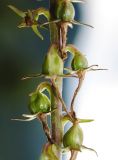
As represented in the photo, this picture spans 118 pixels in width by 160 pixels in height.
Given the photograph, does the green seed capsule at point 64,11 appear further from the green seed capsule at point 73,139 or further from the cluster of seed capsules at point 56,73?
the green seed capsule at point 73,139

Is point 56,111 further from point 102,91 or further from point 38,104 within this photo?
point 102,91

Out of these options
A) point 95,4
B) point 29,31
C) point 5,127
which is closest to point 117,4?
point 95,4

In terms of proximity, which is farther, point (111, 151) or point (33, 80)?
point (111, 151)

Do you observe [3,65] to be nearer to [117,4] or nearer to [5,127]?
[5,127]

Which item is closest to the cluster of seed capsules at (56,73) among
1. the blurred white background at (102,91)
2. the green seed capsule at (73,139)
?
the green seed capsule at (73,139)

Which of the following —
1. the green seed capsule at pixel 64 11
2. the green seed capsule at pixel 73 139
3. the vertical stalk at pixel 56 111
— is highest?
the green seed capsule at pixel 64 11
